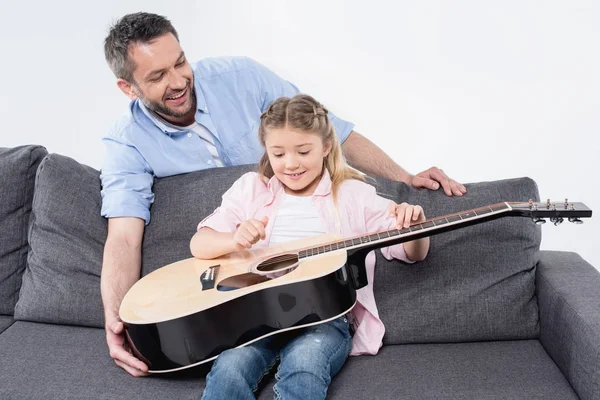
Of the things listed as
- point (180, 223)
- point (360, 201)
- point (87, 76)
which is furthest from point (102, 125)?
point (360, 201)

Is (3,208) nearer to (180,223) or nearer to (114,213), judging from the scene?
(114,213)

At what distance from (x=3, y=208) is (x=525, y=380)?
171 cm

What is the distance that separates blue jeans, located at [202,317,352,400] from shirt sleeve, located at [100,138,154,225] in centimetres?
66

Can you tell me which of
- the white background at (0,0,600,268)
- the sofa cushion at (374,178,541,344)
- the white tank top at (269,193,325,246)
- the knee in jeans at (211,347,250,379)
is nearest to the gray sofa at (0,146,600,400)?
the sofa cushion at (374,178,541,344)

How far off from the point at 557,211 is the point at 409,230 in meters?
0.35

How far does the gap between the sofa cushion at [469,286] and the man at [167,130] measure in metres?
0.16

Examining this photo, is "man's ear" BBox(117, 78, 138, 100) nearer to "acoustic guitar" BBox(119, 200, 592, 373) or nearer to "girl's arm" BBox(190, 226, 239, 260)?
"girl's arm" BBox(190, 226, 239, 260)

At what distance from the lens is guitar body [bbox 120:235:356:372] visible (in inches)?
69.9

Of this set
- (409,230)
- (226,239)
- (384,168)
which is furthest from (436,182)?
(226,239)

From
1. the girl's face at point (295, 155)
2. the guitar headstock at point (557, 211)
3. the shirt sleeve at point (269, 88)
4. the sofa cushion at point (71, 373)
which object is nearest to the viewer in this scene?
the guitar headstock at point (557, 211)

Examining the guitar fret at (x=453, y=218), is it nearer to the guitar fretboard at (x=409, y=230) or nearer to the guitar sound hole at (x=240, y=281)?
the guitar fretboard at (x=409, y=230)

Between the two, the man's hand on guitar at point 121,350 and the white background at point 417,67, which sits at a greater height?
the white background at point 417,67

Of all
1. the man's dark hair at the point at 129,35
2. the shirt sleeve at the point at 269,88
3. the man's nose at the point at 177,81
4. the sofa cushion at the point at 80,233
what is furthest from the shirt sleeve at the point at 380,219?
the man's dark hair at the point at 129,35

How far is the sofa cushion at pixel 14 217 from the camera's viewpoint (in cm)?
238
